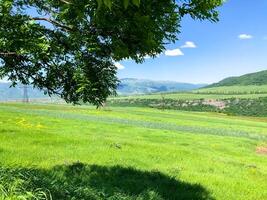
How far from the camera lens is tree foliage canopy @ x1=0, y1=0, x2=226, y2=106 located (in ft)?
43.7

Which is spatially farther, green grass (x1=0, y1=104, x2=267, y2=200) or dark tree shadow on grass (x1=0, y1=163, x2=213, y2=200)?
dark tree shadow on grass (x1=0, y1=163, x2=213, y2=200)

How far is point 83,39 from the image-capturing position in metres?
15.1

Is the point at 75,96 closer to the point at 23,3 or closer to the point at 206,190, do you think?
the point at 23,3

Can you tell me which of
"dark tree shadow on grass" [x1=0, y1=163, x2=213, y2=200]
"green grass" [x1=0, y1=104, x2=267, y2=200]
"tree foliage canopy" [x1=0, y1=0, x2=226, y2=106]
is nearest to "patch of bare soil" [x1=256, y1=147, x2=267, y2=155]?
"green grass" [x1=0, y1=104, x2=267, y2=200]

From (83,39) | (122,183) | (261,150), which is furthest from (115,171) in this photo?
(261,150)

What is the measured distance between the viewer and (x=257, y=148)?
5022 centimetres

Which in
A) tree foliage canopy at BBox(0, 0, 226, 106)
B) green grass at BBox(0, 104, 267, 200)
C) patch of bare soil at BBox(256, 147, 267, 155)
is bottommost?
patch of bare soil at BBox(256, 147, 267, 155)

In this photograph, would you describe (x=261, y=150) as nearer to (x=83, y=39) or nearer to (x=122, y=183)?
(x=122, y=183)

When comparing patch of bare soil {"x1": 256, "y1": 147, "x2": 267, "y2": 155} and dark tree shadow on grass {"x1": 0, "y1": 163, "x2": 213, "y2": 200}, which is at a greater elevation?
dark tree shadow on grass {"x1": 0, "y1": 163, "x2": 213, "y2": 200}

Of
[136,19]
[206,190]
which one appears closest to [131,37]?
[136,19]

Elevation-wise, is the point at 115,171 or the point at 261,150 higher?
the point at 115,171

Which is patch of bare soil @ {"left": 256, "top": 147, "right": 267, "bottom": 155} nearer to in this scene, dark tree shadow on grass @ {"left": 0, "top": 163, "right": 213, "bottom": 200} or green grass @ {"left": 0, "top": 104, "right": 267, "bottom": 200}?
green grass @ {"left": 0, "top": 104, "right": 267, "bottom": 200}

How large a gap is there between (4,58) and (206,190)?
419 inches

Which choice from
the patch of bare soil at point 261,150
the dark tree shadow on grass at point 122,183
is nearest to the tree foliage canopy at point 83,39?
the dark tree shadow on grass at point 122,183
